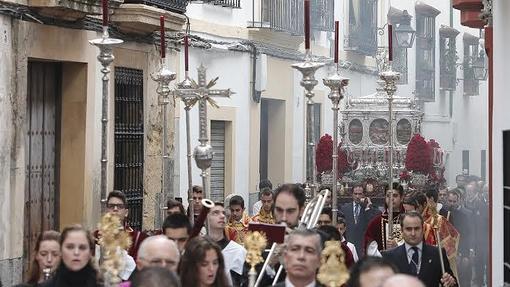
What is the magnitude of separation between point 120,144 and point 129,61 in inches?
35.1

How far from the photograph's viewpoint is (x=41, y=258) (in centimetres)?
978

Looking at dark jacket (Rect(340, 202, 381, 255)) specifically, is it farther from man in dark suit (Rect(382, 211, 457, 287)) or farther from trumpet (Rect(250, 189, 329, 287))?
trumpet (Rect(250, 189, 329, 287))

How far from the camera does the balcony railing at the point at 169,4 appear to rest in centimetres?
1733

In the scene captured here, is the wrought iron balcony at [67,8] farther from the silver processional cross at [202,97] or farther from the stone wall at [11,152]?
the silver processional cross at [202,97]

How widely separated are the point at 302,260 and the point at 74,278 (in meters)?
1.32

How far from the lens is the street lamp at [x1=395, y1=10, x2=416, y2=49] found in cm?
2764

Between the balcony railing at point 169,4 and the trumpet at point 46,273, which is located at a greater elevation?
the balcony railing at point 169,4

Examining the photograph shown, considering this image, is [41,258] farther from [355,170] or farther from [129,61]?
[355,170]

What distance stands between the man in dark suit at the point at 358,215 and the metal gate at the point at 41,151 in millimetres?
3499

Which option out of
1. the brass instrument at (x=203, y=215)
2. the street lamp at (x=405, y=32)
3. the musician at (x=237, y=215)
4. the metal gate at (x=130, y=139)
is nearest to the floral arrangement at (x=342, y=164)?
the street lamp at (x=405, y=32)

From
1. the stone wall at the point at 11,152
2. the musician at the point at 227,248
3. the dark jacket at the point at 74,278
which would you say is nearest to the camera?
the dark jacket at the point at 74,278

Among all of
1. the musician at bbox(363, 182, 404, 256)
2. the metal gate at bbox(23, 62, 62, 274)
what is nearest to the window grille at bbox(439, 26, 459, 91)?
the metal gate at bbox(23, 62, 62, 274)

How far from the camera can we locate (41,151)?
16453 millimetres

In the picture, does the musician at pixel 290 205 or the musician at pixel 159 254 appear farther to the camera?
the musician at pixel 290 205
